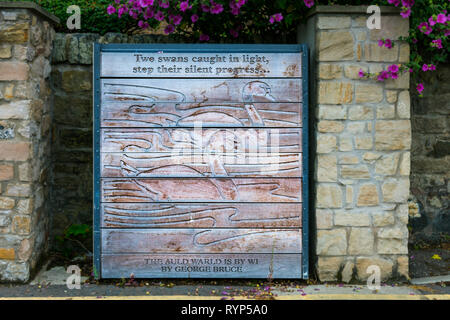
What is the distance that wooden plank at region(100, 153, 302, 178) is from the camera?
4070 millimetres

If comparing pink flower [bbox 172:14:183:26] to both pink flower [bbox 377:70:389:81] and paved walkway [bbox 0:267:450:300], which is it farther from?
paved walkway [bbox 0:267:450:300]

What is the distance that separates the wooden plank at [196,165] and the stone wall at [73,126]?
0.86 meters

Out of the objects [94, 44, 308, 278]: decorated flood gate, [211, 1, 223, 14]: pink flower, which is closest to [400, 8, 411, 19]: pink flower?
[94, 44, 308, 278]: decorated flood gate

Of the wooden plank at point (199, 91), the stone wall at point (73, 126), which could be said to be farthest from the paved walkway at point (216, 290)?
the wooden plank at point (199, 91)

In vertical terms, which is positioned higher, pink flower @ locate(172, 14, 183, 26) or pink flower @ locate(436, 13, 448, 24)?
pink flower @ locate(172, 14, 183, 26)

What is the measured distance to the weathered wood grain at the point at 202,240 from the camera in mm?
4105

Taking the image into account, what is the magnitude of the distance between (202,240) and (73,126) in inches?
66.0

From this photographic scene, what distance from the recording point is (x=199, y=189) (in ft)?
13.4

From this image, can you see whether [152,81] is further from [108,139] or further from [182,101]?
[108,139]

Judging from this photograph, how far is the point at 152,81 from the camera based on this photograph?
13.3 feet

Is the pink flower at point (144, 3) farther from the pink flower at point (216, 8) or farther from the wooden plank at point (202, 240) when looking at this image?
the wooden plank at point (202, 240)

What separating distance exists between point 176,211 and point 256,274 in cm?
79

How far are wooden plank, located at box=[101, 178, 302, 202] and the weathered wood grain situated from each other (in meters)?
0.25

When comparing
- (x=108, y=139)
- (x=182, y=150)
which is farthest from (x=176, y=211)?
(x=108, y=139)
